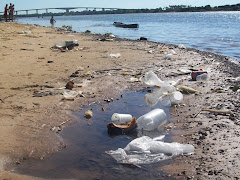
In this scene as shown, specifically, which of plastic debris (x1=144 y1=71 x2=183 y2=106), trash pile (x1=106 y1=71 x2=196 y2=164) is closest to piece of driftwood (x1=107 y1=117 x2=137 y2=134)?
trash pile (x1=106 y1=71 x2=196 y2=164)

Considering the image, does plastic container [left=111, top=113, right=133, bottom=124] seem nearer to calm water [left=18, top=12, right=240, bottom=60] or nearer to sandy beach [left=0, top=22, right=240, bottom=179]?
sandy beach [left=0, top=22, right=240, bottom=179]

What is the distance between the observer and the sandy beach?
285cm

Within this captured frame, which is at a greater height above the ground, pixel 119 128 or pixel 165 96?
pixel 165 96

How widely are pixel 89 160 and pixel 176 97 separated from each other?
2.16 meters

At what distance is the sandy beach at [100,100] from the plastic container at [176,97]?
113 millimetres

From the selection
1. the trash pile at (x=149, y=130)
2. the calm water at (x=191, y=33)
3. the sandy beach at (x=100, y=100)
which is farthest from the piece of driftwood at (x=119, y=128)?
the calm water at (x=191, y=33)

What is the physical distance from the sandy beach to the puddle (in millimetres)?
126

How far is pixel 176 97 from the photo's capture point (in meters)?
4.48

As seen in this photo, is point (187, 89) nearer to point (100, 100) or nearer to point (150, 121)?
point (100, 100)

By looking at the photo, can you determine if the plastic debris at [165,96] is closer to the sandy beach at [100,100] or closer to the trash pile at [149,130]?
the trash pile at [149,130]

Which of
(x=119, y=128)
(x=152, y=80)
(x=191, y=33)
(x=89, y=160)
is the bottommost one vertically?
(x=89, y=160)

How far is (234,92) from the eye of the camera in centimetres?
487

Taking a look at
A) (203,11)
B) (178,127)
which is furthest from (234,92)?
(203,11)

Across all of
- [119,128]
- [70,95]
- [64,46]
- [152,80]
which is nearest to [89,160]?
[119,128]
